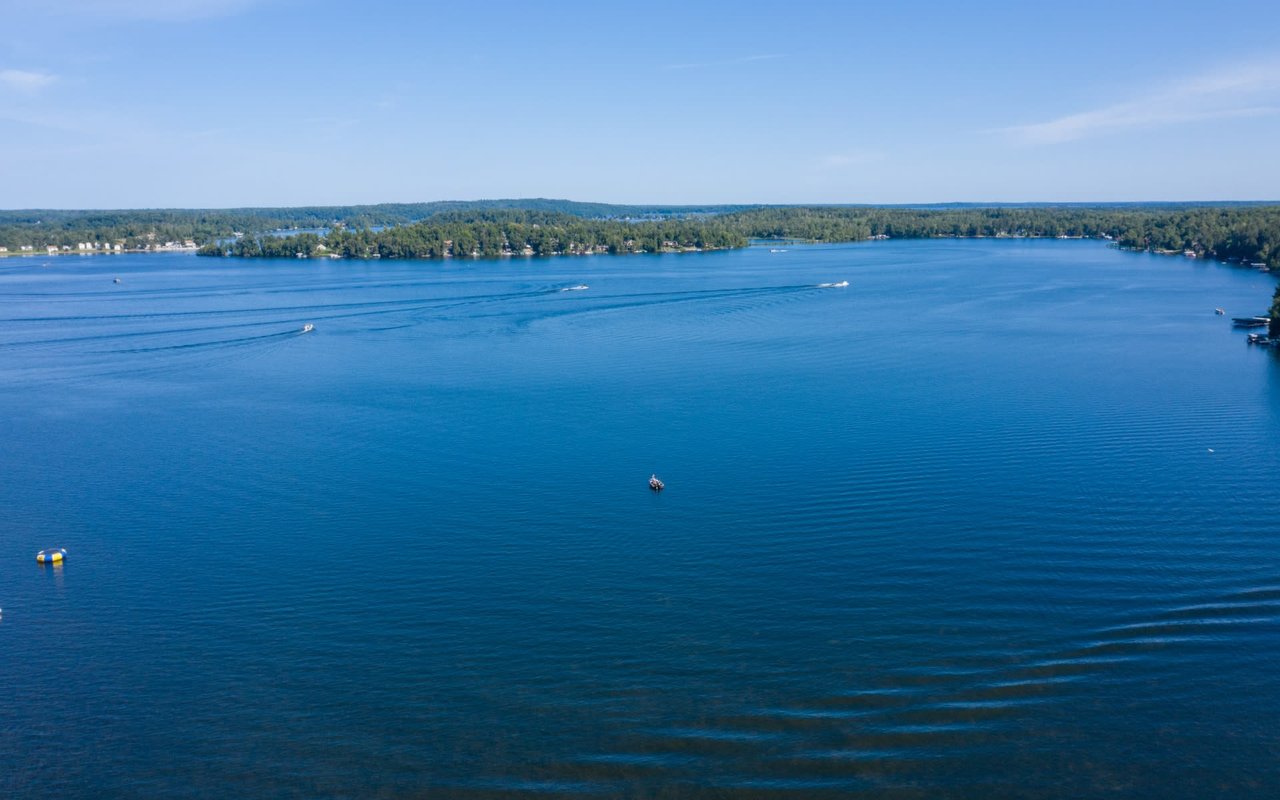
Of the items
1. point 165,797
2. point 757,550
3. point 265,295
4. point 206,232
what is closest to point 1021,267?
point 265,295

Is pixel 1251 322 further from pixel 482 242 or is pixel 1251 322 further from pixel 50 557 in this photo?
pixel 482 242

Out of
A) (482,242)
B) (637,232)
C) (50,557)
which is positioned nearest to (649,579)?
(50,557)

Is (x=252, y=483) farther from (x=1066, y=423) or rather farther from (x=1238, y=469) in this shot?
(x=1238, y=469)

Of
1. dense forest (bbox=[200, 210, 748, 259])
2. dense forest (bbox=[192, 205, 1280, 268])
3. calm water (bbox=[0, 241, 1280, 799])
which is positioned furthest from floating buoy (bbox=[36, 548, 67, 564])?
dense forest (bbox=[200, 210, 748, 259])

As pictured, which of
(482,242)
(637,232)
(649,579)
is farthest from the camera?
(637,232)

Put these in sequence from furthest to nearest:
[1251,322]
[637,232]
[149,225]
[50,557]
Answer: [149,225] < [637,232] < [1251,322] < [50,557]

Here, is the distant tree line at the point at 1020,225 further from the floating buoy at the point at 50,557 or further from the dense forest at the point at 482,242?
the floating buoy at the point at 50,557

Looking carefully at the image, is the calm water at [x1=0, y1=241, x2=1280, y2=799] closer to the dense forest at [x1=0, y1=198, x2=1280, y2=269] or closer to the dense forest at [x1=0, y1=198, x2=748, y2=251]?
the dense forest at [x1=0, y1=198, x2=1280, y2=269]

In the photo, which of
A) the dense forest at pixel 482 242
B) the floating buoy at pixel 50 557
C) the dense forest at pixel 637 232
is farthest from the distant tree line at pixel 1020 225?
the floating buoy at pixel 50 557
